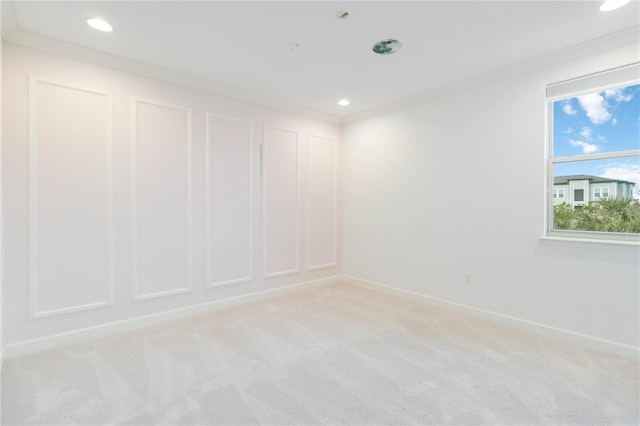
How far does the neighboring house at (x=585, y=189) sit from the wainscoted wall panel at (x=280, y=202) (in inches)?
117

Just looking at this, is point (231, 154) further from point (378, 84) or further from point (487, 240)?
point (487, 240)

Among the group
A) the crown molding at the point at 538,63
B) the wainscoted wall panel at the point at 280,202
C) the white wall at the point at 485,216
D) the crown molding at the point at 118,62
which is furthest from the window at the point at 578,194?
the crown molding at the point at 118,62

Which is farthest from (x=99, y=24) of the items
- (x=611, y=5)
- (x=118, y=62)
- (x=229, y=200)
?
(x=611, y=5)

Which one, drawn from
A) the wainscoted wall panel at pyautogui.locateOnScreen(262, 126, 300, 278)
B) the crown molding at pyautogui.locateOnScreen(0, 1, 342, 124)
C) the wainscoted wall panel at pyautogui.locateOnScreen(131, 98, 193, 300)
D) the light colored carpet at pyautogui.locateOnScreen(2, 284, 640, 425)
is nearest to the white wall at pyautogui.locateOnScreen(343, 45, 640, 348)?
the light colored carpet at pyautogui.locateOnScreen(2, 284, 640, 425)

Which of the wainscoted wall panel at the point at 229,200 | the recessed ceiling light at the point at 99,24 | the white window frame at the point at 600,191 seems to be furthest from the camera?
the wainscoted wall panel at the point at 229,200

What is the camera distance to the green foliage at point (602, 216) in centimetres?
267

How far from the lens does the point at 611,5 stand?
85.0 inches

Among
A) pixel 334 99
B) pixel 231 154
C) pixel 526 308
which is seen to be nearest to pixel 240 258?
pixel 231 154

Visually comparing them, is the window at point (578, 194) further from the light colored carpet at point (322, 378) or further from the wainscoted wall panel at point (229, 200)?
the wainscoted wall panel at point (229, 200)

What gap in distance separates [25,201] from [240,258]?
2.02 m

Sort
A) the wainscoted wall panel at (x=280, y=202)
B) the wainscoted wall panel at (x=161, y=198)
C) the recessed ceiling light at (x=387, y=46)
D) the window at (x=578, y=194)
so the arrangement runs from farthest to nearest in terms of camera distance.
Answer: the wainscoted wall panel at (x=280, y=202) → the wainscoted wall panel at (x=161, y=198) → the window at (x=578, y=194) → the recessed ceiling light at (x=387, y=46)

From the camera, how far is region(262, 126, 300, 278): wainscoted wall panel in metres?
4.09

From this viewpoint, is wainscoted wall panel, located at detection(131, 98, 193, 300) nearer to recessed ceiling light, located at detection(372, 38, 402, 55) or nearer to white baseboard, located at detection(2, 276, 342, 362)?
white baseboard, located at detection(2, 276, 342, 362)

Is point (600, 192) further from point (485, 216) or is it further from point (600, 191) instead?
point (485, 216)
